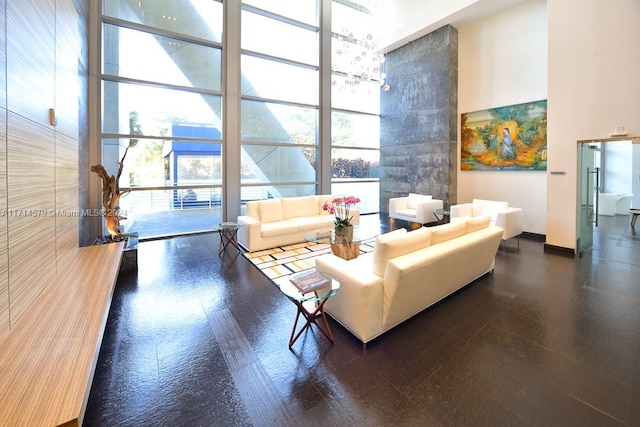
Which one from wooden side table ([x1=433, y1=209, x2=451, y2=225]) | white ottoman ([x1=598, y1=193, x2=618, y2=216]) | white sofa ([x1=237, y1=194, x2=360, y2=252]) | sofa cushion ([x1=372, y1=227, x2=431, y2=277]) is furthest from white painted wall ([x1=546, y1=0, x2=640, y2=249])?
white ottoman ([x1=598, y1=193, x2=618, y2=216])

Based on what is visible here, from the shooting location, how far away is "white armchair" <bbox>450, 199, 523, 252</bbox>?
492cm

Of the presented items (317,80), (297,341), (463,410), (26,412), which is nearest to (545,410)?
(463,410)

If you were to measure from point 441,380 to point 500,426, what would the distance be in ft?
1.30

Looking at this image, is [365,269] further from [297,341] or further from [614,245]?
[614,245]

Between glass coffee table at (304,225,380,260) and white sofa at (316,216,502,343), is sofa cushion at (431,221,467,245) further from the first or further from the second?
glass coffee table at (304,225,380,260)

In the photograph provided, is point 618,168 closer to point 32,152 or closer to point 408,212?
point 408,212

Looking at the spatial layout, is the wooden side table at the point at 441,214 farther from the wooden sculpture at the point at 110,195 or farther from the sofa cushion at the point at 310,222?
the wooden sculpture at the point at 110,195

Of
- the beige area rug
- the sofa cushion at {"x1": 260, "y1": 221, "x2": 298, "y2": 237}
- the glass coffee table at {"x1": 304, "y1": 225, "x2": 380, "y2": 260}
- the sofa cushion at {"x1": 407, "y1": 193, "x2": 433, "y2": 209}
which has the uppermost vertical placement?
the sofa cushion at {"x1": 407, "y1": 193, "x2": 433, "y2": 209}

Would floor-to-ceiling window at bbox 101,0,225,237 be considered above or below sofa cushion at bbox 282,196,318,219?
above

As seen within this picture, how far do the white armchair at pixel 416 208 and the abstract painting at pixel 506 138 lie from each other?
4.26 ft

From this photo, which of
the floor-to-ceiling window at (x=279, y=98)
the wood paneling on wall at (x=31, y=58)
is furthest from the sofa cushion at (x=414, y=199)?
the wood paneling on wall at (x=31, y=58)

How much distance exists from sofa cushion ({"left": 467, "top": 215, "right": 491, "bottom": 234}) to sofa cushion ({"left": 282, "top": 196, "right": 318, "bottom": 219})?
→ 10.9 ft

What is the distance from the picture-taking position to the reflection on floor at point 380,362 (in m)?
1.64

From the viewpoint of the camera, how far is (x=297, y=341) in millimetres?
2342
